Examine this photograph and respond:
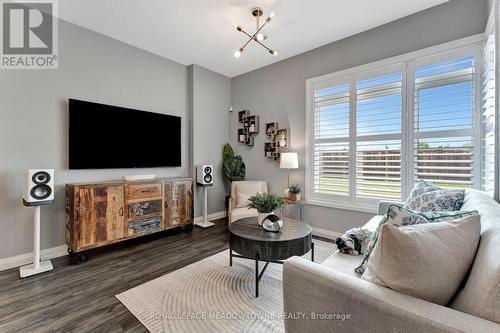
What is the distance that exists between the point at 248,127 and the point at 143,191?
225 centimetres

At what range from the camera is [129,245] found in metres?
3.17

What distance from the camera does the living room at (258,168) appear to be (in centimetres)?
99

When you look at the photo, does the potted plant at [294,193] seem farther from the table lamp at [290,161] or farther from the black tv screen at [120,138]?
the black tv screen at [120,138]

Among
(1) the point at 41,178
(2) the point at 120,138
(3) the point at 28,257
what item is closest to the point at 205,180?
(2) the point at 120,138

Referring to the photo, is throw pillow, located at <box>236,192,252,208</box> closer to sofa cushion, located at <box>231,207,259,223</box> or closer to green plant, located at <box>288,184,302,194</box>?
sofa cushion, located at <box>231,207,259,223</box>

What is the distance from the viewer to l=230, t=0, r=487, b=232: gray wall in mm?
2537

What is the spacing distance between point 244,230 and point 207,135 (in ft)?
8.58

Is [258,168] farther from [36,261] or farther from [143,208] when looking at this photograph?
[36,261]

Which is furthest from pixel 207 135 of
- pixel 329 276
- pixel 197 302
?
pixel 329 276

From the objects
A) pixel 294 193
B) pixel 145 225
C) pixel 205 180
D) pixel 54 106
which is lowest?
pixel 145 225

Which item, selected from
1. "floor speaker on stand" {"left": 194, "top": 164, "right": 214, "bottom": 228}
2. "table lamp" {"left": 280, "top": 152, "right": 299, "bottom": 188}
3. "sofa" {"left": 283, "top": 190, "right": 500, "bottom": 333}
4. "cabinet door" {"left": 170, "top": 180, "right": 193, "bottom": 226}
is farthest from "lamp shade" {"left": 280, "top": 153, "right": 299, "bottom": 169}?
"sofa" {"left": 283, "top": 190, "right": 500, "bottom": 333}

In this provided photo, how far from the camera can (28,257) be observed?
2.62m

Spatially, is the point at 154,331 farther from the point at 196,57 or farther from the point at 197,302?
the point at 196,57

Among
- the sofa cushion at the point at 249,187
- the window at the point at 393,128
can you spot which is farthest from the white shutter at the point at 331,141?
the sofa cushion at the point at 249,187
